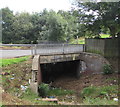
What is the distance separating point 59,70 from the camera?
13.0 metres

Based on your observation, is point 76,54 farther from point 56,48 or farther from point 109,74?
point 109,74

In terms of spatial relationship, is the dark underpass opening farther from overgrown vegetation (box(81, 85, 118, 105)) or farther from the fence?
overgrown vegetation (box(81, 85, 118, 105))

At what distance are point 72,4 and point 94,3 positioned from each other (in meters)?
1.81

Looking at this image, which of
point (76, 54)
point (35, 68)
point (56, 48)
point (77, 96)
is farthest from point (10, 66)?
point (76, 54)

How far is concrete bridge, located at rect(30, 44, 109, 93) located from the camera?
9961 mm

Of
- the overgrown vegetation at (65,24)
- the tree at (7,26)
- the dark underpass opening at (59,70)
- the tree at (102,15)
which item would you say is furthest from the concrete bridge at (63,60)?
the tree at (7,26)

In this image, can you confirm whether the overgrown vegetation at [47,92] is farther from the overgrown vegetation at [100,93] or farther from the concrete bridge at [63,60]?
the concrete bridge at [63,60]

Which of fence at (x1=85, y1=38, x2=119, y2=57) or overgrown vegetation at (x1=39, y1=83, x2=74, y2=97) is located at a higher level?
fence at (x1=85, y1=38, x2=119, y2=57)

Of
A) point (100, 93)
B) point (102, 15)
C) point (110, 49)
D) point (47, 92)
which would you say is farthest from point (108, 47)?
point (47, 92)

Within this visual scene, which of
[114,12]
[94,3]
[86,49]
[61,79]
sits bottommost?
[61,79]

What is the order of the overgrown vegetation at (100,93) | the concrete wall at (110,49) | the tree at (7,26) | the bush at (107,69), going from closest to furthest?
the overgrown vegetation at (100,93), the bush at (107,69), the concrete wall at (110,49), the tree at (7,26)

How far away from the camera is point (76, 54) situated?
37.7 ft

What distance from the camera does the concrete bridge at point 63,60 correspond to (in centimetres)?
996

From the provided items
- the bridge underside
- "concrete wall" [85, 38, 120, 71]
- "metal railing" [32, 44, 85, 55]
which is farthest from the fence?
the bridge underside
